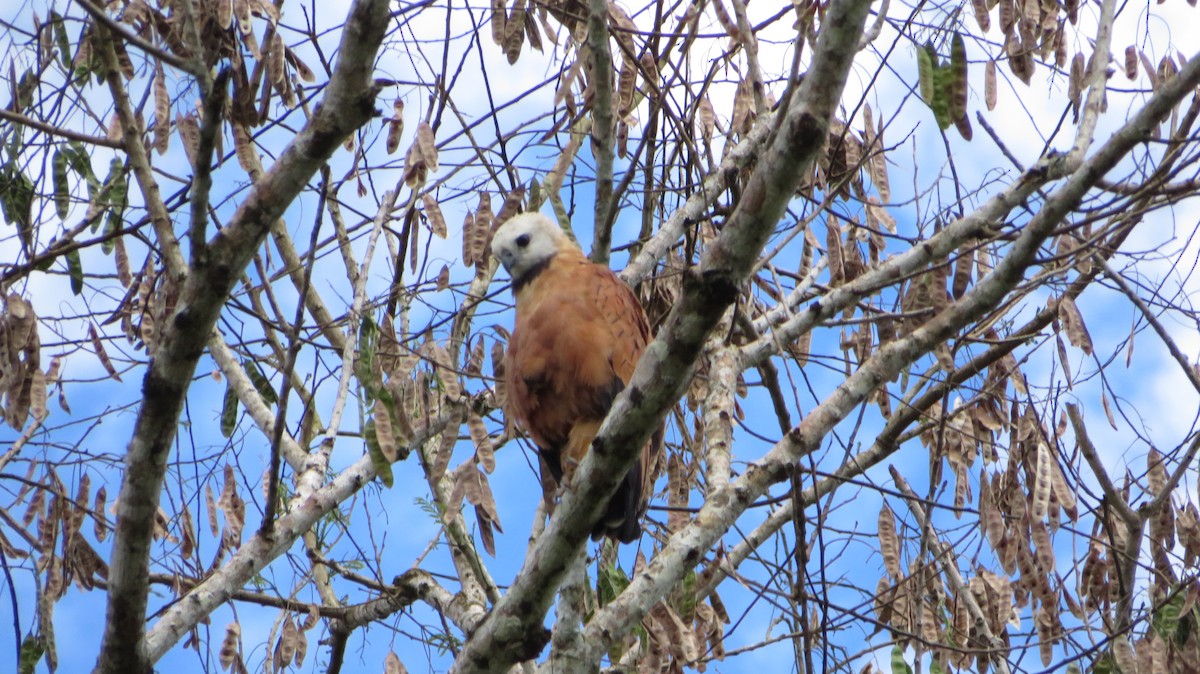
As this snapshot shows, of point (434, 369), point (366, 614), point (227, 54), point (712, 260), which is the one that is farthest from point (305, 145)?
point (366, 614)

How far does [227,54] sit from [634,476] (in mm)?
2049

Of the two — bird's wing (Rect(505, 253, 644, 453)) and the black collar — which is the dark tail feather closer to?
bird's wing (Rect(505, 253, 644, 453))

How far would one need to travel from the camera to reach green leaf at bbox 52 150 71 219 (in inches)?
156

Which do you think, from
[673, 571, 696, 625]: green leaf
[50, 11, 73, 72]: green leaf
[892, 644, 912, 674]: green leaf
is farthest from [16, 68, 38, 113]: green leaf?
[892, 644, 912, 674]: green leaf

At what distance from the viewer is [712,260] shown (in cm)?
221

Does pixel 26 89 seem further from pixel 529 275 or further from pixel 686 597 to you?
pixel 686 597

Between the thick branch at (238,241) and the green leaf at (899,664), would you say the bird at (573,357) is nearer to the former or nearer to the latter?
the green leaf at (899,664)

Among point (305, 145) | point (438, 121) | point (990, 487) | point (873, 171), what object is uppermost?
point (438, 121)

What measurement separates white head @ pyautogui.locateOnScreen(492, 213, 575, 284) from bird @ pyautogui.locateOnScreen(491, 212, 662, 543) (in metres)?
0.22

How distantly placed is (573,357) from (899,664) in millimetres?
1443

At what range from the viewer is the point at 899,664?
3135mm

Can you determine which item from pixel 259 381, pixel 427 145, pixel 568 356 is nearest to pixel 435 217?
pixel 427 145

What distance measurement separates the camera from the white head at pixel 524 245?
4.25 m

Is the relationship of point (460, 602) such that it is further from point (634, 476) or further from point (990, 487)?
point (990, 487)
